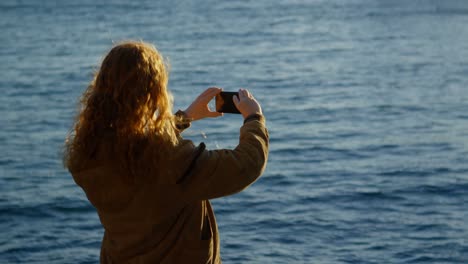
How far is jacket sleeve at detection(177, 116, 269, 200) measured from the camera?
9.84 ft

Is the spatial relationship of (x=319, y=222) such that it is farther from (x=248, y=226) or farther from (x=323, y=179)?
(x=323, y=179)

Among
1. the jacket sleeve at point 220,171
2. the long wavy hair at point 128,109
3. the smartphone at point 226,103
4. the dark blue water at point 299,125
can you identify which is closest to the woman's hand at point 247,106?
the smartphone at point 226,103

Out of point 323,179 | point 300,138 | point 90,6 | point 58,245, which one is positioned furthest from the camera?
point 90,6

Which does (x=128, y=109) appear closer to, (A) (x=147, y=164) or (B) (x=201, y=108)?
(A) (x=147, y=164)

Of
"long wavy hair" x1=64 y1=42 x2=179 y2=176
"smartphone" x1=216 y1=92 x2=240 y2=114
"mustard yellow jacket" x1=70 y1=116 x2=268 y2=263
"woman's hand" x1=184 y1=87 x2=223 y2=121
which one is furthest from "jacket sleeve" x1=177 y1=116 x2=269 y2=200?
"woman's hand" x1=184 y1=87 x2=223 y2=121

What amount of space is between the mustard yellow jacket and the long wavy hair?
66mm

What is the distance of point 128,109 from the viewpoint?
296cm

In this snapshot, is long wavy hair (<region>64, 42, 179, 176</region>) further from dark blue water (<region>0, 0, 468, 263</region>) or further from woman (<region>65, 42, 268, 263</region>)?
dark blue water (<region>0, 0, 468, 263</region>)

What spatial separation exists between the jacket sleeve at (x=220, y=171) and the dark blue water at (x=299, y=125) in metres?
0.62

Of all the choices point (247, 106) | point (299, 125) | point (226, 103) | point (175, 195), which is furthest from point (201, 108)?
point (299, 125)

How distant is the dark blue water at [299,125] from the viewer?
861 centimetres

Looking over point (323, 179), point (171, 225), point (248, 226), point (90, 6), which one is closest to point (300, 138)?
point (323, 179)

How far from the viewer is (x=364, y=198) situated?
387 inches

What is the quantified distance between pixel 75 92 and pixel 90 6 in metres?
15.5
